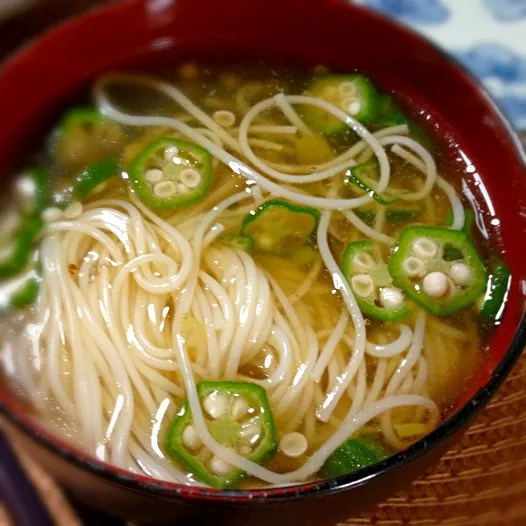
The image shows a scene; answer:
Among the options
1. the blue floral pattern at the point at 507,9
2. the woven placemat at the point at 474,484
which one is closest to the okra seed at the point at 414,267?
the woven placemat at the point at 474,484

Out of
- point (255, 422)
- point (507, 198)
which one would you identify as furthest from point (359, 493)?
point (507, 198)

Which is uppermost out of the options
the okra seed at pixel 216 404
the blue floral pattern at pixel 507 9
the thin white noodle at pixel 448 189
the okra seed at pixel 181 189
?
the blue floral pattern at pixel 507 9

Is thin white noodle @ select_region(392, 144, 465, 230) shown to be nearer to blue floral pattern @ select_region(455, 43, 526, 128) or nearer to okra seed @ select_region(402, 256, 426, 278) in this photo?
okra seed @ select_region(402, 256, 426, 278)

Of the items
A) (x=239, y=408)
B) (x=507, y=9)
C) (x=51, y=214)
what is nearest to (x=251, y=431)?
(x=239, y=408)

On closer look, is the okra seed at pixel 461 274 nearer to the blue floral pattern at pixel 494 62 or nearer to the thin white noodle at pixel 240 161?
the thin white noodle at pixel 240 161

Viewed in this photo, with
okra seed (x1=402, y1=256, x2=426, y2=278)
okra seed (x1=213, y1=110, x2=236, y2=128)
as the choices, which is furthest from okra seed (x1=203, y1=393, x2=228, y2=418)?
okra seed (x1=213, y1=110, x2=236, y2=128)
